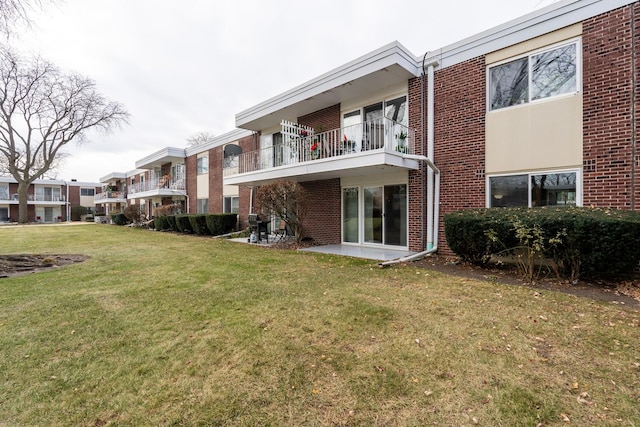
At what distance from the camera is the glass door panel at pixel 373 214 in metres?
10.2

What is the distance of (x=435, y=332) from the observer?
3.47 m

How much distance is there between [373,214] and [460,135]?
12.2 feet

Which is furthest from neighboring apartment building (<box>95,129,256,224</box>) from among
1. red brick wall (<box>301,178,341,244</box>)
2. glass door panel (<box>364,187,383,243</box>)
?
glass door panel (<box>364,187,383,243</box>)

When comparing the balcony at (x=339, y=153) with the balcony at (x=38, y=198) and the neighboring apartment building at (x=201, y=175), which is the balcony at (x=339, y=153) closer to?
the neighboring apartment building at (x=201, y=175)

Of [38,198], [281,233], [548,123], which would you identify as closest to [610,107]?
[548,123]

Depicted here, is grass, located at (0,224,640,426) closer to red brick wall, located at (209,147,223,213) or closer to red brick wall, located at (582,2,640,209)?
red brick wall, located at (582,2,640,209)

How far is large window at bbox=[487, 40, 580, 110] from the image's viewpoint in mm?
6586

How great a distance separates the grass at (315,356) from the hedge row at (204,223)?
10341mm

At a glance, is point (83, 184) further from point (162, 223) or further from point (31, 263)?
point (31, 263)

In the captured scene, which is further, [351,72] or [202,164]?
[202,164]

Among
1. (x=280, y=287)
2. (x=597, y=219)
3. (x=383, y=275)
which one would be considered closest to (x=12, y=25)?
(x=280, y=287)

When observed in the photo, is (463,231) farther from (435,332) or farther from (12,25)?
(12,25)

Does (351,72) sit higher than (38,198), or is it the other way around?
(351,72)

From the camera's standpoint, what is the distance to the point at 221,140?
1836 centimetres
